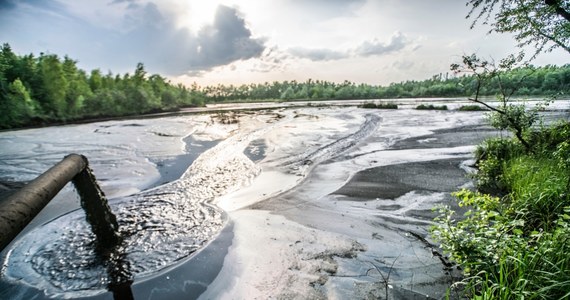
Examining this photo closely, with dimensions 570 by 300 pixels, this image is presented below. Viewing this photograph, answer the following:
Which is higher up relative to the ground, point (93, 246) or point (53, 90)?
point (53, 90)

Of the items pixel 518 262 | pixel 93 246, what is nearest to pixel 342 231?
pixel 518 262

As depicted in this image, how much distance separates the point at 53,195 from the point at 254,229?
139 inches

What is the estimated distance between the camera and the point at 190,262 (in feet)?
15.9

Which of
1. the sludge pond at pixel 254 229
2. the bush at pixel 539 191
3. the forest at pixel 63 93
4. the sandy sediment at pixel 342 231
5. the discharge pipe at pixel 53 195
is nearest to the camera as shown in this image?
the discharge pipe at pixel 53 195

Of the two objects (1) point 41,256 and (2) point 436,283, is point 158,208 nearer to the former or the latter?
(1) point 41,256

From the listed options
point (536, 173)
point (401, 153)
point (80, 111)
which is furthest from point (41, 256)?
point (80, 111)

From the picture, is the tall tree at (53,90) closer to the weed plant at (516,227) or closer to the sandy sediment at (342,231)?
the sandy sediment at (342,231)

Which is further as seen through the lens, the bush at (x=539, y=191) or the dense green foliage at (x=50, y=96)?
the dense green foliage at (x=50, y=96)

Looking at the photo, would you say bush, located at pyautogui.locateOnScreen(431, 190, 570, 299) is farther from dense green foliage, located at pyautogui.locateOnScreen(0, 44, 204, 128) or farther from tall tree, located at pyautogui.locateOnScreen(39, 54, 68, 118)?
tall tree, located at pyautogui.locateOnScreen(39, 54, 68, 118)

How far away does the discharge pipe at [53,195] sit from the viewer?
9.16 ft

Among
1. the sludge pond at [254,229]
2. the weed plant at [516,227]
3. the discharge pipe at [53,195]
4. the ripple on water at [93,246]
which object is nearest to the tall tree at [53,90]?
the sludge pond at [254,229]

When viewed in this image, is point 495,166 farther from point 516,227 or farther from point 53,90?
point 53,90

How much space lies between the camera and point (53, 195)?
3688mm

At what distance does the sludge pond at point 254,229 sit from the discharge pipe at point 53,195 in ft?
1.35
